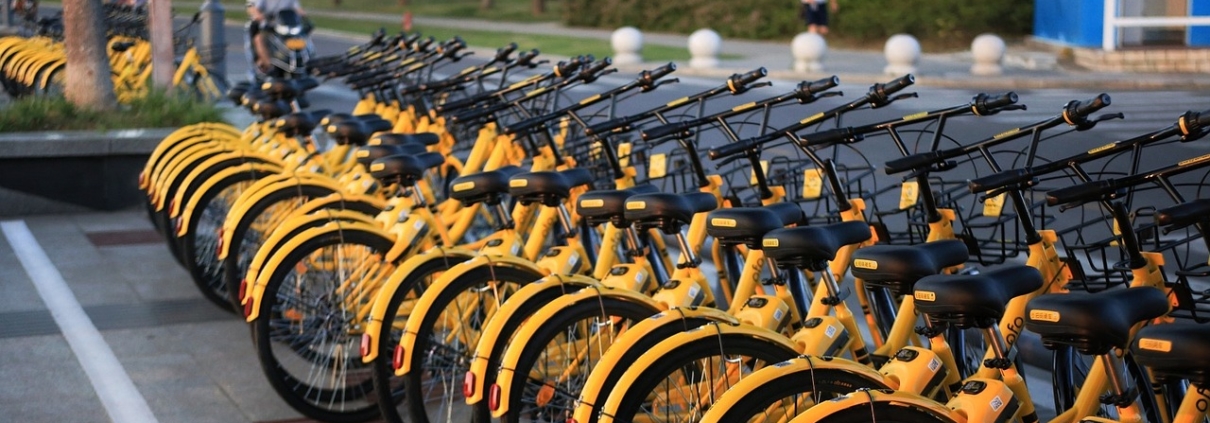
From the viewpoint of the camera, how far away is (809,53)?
71.8ft

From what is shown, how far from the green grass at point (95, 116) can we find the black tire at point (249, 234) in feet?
15.9

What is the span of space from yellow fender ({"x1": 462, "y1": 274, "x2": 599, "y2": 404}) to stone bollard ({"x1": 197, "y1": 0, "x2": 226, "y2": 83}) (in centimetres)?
1041

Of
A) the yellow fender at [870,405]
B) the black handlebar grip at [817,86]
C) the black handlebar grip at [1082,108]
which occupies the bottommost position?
the yellow fender at [870,405]

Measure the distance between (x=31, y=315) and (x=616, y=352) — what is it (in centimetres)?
452

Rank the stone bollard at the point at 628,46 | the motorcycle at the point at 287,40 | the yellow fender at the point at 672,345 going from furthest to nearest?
→ the stone bollard at the point at 628,46 < the motorcycle at the point at 287,40 < the yellow fender at the point at 672,345

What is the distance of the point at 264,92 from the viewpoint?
9.09 metres

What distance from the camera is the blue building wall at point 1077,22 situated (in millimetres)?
21766

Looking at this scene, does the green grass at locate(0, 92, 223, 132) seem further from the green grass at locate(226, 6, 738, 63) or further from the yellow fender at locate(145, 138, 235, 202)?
the green grass at locate(226, 6, 738, 63)

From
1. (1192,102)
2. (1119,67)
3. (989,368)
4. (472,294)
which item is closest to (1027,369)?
(472,294)

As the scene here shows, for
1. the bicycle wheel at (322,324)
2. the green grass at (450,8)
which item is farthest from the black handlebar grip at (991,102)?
the green grass at (450,8)

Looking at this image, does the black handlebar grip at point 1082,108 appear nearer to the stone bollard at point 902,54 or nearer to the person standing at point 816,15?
the stone bollard at point 902,54

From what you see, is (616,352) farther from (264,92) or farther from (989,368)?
(264,92)

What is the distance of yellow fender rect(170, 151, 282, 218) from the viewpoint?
764 cm

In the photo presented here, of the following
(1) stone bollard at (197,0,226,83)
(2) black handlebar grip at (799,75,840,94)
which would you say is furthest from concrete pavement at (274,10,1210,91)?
(2) black handlebar grip at (799,75,840,94)
